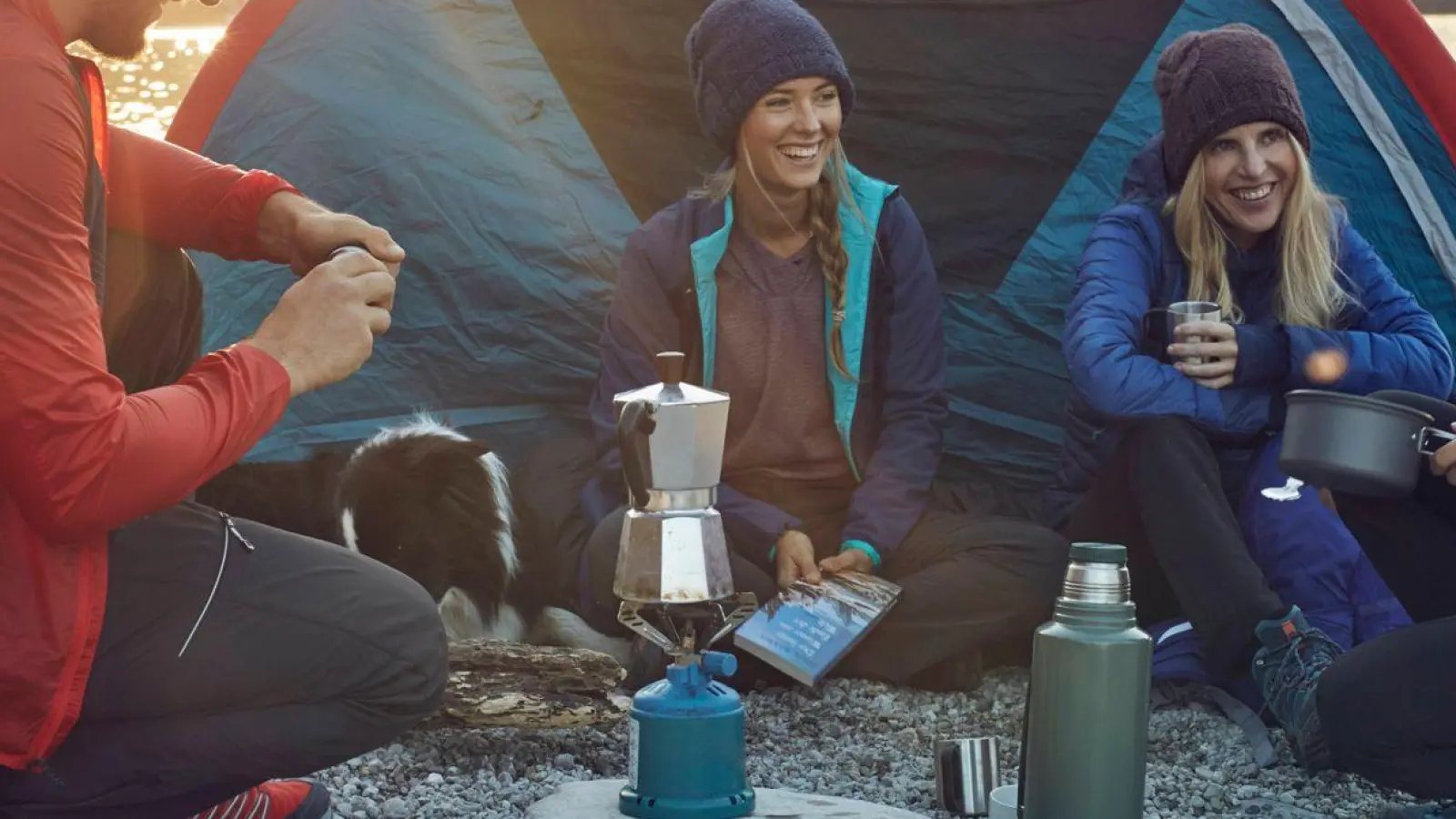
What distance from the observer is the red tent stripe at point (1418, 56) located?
317 cm

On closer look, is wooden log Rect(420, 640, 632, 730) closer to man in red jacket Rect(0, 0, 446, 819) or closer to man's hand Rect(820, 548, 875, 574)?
man's hand Rect(820, 548, 875, 574)

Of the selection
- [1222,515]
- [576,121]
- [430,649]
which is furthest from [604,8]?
[430,649]

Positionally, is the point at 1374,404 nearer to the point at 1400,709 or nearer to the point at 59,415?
the point at 1400,709

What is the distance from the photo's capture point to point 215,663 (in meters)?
1.69

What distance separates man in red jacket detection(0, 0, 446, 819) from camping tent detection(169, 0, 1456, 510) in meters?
1.38

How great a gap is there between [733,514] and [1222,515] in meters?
0.83

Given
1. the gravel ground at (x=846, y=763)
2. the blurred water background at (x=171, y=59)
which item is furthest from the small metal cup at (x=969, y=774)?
the blurred water background at (x=171, y=59)

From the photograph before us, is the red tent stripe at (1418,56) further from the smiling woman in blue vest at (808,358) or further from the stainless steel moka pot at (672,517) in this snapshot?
the stainless steel moka pot at (672,517)

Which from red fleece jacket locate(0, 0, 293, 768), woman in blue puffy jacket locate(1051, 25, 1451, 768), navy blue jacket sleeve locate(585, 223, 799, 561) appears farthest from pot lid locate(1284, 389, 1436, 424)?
red fleece jacket locate(0, 0, 293, 768)

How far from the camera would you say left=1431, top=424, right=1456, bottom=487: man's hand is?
6.31 ft

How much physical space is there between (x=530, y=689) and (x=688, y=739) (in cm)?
83

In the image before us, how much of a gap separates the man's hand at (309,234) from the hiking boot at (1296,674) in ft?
4.58

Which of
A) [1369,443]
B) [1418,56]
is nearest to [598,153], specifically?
[1418,56]

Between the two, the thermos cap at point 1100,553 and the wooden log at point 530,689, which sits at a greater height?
the thermos cap at point 1100,553
